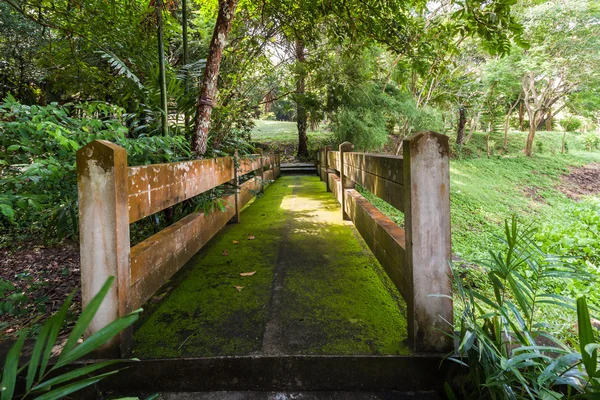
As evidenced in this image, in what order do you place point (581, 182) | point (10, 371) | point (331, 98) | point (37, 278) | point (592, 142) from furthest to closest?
point (592, 142)
point (581, 182)
point (331, 98)
point (37, 278)
point (10, 371)

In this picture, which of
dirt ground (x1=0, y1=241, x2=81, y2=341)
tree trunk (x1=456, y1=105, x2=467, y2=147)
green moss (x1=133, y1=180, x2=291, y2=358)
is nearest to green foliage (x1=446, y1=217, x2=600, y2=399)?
green moss (x1=133, y1=180, x2=291, y2=358)

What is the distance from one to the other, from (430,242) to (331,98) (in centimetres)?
913

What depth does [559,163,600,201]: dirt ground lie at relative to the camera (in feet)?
42.8

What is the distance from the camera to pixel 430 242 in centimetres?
134

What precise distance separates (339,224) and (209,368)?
2482 millimetres

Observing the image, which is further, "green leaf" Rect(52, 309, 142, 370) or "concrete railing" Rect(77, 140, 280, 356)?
"concrete railing" Rect(77, 140, 280, 356)

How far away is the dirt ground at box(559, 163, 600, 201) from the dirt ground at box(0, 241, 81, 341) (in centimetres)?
1550

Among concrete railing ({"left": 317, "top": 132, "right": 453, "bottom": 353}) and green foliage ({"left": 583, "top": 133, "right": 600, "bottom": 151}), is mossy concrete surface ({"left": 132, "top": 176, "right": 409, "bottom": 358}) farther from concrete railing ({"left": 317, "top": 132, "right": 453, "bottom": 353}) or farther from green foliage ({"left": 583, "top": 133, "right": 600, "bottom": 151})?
green foliage ({"left": 583, "top": 133, "right": 600, "bottom": 151})

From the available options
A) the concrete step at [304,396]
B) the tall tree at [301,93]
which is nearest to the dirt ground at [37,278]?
the concrete step at [304,396]

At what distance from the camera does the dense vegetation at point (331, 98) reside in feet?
5.19

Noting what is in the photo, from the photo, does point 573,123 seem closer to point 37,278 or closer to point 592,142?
point 592,142

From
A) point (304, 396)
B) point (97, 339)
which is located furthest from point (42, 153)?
point (304, 396)

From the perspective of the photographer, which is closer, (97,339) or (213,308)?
(97,339)


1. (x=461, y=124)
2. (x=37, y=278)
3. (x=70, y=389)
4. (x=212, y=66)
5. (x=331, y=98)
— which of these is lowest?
(x=37, y=278)
